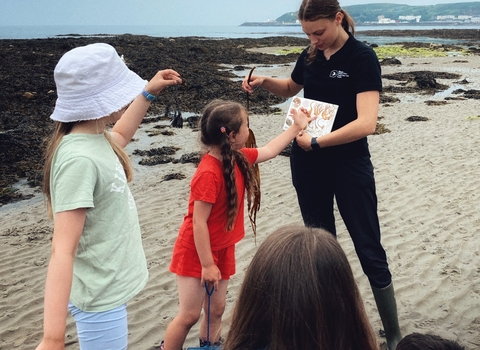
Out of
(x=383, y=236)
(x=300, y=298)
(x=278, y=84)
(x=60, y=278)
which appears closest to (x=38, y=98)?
(x=383, y=236)

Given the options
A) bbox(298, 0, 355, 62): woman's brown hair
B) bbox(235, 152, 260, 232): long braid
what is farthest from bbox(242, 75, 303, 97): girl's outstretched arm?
bbox(235, 152, 260, 232): long braid

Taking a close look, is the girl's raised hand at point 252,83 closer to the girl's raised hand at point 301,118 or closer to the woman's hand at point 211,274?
the girl's raised hand at point 301,118

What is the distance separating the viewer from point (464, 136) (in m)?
9.77

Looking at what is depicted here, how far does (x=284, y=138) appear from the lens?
289 centimetres

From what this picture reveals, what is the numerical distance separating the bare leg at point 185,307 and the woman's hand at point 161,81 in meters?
1.01

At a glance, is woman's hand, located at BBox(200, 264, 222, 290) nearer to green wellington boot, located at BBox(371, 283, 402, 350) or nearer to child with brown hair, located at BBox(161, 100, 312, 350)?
child with brown hair, located at BBox(161, 100, 312, 350)

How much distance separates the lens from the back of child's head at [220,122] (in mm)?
2580

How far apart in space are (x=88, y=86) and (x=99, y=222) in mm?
528

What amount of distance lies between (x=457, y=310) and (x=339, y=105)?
2.06 m

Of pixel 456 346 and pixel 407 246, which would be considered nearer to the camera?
pixel 456 346

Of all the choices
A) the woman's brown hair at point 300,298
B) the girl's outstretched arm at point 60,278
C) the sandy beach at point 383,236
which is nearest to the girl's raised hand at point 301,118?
the woman's brown hair at point 300,298

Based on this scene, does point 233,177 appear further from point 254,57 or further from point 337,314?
point 254,57

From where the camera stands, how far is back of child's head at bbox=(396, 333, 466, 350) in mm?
1467

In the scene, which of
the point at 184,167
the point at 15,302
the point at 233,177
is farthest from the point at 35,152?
the point at 233,177
